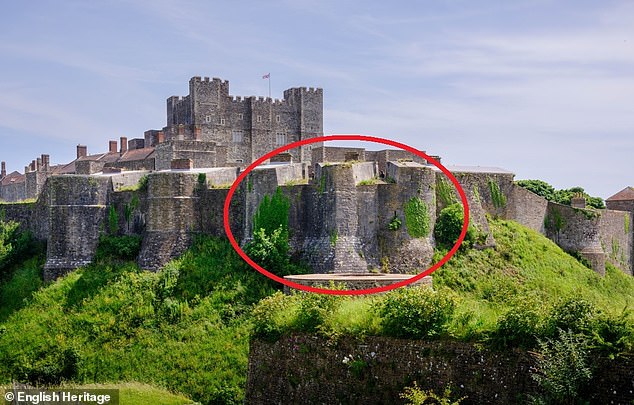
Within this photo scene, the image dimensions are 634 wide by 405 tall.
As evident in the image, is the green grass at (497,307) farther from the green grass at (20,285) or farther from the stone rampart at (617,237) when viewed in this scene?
the green grass at (20,285)

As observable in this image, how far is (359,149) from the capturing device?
4841 centimetres

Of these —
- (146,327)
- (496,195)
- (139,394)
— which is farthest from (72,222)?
(496,195)

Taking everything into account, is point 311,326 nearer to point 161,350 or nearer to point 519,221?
point 161,350

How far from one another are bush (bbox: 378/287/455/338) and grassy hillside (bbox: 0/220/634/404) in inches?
77.0

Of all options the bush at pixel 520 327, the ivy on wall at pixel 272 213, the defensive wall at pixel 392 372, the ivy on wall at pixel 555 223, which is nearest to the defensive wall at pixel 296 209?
the ivy on wall at pixel 272 213

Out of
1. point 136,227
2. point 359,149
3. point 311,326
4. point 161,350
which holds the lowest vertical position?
point 161,350

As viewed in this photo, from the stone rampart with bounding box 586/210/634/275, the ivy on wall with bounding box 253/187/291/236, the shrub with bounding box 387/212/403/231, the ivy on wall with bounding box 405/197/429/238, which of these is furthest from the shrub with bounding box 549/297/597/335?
the stone rampart with bounding box 586/210/634/275

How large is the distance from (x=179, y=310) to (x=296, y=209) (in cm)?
640

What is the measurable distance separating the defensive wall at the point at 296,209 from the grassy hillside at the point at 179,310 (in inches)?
43.6

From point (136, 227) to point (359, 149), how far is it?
17.4m

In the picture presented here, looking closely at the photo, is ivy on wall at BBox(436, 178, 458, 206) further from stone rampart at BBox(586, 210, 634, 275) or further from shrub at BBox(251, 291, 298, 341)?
shrub at BBox(251, 291, 298, 341)

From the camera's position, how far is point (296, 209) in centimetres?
3306

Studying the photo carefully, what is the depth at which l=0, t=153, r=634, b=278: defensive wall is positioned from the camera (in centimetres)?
3184

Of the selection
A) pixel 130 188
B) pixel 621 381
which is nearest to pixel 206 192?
pixel 130 188
